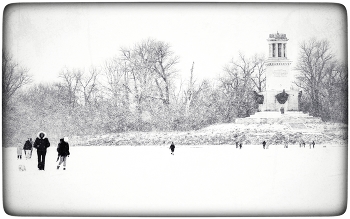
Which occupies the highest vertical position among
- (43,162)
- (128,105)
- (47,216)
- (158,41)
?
(158,41)

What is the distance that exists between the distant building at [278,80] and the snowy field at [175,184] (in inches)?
41.5

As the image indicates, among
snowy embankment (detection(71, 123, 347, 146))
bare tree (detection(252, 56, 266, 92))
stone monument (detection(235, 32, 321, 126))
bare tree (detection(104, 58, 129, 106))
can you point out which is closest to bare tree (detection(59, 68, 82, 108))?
bare tree (detection(104, 58, 129, 106))

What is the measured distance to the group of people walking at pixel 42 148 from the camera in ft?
57.2

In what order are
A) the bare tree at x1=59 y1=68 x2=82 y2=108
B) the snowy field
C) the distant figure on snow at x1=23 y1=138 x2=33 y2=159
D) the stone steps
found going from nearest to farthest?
the snowy field < the distant figure on snow at x1=23 y1=138 x2=33 y2=159 < the bare tree at x1=59 y1=68 x2=82 y2=108 < the stone steps

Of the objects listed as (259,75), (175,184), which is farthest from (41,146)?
(259,75)

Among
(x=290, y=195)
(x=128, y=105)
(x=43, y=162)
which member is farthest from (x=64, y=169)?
(x=290, y=195)

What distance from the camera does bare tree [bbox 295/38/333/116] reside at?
17.7 meters

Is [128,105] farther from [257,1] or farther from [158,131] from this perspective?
[257,1]

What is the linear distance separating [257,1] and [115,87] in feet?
12.0

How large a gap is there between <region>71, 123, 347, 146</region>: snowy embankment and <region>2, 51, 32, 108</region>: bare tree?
1629mm

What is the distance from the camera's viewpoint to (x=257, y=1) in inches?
688

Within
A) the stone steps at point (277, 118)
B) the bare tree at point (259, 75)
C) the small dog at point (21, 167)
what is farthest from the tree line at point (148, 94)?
the small dog at point (21, 167)

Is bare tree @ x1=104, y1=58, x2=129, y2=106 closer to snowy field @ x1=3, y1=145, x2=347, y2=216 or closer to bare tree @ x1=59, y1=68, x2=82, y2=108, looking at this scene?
bare tree @ x1=59, y1=68, x2=82, y2=108

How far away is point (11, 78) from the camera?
1748 centimetres
